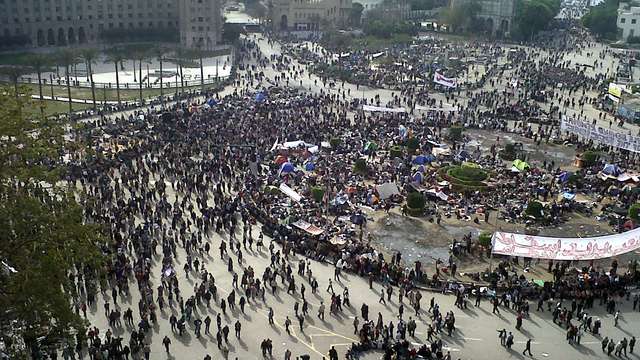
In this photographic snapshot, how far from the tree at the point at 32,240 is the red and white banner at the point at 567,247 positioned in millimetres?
19224

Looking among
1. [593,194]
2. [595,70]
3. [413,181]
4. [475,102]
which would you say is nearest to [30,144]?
[413,181]

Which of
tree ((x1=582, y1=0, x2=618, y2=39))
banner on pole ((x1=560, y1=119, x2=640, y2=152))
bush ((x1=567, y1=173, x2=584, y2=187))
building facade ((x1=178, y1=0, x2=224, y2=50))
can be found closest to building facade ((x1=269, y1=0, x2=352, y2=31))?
building facade ((x1=178, y1=0, x2=224, y2=50))

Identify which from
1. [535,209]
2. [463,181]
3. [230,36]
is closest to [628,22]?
[230,36]

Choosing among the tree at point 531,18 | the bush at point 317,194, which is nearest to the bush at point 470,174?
the bush at point 317,194

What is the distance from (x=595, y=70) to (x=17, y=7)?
8733 centimetres

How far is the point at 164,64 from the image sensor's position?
306ft

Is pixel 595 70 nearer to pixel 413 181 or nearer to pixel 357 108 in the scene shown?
pixel 357 108

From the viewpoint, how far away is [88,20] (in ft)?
359

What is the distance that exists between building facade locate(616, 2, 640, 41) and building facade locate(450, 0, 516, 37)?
1914cm

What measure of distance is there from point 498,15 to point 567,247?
342 feet

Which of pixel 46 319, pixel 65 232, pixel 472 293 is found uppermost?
pixel 65 232

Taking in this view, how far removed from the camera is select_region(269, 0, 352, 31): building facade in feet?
422

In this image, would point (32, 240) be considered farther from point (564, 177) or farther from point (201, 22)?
point (201, 22)

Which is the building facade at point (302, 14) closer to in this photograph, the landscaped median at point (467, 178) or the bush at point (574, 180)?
the landscaped median at point (467, 178)
